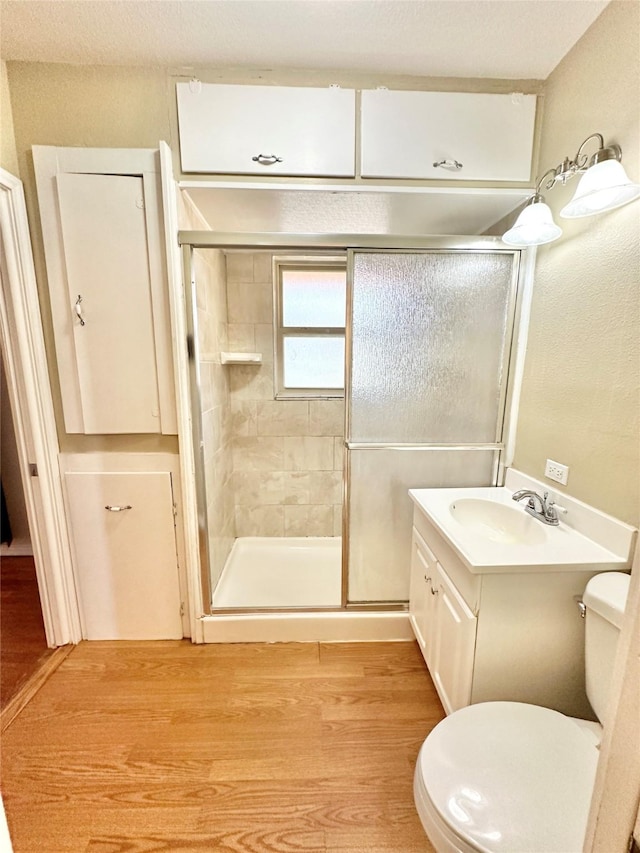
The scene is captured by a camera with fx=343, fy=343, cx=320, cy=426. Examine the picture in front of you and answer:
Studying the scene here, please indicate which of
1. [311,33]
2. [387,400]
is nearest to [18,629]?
[387,400]

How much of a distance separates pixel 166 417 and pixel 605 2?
88.1 inches

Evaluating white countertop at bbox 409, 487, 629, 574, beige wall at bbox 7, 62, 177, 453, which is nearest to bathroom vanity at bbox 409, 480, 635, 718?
white countertop at bbox 409, 487, 629, 574

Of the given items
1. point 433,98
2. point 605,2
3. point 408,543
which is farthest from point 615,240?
point 408,543

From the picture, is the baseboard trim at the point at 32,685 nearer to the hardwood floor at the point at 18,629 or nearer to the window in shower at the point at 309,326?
the hardwood floor at the point at 18,629

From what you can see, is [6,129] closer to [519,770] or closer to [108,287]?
[108,287]

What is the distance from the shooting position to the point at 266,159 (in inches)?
57.3

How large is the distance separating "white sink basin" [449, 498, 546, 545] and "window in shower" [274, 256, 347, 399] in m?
1.36

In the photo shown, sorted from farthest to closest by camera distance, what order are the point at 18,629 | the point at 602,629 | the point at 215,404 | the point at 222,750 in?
the point at 215,404
the point at 18,629
the point at 222,750
the point at 602,629

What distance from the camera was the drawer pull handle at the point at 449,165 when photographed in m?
1.48

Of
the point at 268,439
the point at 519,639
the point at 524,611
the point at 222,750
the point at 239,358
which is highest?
the point at 239,358

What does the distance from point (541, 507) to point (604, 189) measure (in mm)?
1080

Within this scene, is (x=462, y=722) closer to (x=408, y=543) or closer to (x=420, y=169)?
(x=408, y=543)

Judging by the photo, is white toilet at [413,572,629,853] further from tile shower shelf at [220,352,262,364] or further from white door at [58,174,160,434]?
tile shower shelf at [220,352,262,364]

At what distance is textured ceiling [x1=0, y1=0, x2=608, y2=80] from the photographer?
3.90 feet
